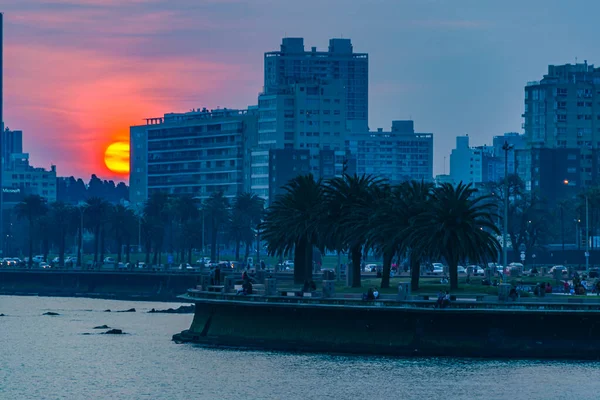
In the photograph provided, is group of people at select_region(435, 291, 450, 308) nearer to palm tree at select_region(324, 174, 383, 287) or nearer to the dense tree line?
the dense tree line

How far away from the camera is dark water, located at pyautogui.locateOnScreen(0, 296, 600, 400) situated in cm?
8462

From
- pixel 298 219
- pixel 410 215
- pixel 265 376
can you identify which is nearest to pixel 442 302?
pixel 265 376

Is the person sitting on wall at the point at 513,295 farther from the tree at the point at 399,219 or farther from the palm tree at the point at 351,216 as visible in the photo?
the palm tree at the point at 351,216

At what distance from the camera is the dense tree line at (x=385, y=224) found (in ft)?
346

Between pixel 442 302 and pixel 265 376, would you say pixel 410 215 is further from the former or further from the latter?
pixel 265 376

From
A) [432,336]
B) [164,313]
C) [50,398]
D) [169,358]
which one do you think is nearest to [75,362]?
[169,358]

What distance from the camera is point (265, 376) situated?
91750 millimetres

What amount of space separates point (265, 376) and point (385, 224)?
23.4 metres

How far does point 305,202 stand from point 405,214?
615 inches

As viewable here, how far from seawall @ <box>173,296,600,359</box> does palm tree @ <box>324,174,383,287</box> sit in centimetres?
1445

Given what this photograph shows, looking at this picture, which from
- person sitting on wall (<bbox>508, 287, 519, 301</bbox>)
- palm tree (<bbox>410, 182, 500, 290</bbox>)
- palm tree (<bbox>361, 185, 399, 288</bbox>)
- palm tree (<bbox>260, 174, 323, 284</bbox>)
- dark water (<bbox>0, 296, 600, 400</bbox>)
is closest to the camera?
dark water (<bbox>0, 296, 600, 400</bbox>)

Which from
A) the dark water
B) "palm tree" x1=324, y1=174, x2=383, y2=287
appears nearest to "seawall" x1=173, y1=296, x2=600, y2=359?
the dark water

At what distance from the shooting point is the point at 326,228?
398 ft

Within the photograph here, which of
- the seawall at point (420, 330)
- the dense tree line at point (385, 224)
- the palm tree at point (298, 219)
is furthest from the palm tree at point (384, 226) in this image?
the seawall at point (420, 330)
